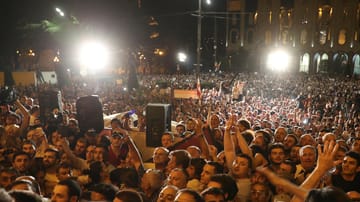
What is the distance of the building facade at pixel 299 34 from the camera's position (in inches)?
2226

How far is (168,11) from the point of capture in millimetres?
45000

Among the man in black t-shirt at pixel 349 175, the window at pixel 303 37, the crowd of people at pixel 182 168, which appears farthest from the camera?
the window at pixel 303 37

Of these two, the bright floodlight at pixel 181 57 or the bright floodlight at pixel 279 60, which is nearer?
the bright floodlight at pixel 181 57

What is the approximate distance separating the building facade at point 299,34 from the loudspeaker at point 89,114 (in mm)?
50617

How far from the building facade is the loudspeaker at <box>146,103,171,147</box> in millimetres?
50759

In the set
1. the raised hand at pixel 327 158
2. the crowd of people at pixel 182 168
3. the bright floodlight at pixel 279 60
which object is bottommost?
the crowd of people at pixel 182 168

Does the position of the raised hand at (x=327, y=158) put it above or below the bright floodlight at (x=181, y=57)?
below

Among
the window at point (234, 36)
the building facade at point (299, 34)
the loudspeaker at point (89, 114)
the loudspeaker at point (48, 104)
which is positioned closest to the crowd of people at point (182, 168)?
the loudspeaker at point (89, 114)

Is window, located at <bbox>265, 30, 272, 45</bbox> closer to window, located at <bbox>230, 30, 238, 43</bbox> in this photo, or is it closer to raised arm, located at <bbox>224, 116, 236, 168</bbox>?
window, located at <bbox>230, 30, 238, 43</bbox>

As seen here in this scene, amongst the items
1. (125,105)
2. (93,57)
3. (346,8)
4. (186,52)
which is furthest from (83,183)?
(346,8)

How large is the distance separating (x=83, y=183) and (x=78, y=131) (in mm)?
3473

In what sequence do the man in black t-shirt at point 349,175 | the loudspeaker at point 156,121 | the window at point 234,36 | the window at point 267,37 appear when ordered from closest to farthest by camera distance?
the man in black t-shirt at point 349,175 < the loudspeaker at point 156,121 < the window at point 267,37 < the window at point 234,36

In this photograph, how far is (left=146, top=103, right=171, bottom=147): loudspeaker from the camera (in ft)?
29.0

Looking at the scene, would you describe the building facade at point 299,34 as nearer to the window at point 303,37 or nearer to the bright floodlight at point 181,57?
the window at point 303,37
